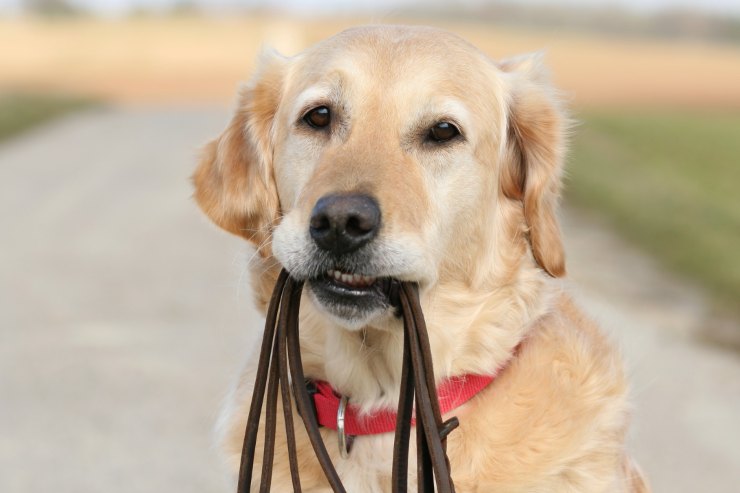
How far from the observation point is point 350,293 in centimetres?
353

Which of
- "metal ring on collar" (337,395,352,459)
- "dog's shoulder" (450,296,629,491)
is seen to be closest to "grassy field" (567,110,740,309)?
"dog's shoulder" (450,296,629,491)

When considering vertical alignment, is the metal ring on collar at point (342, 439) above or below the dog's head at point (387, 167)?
below

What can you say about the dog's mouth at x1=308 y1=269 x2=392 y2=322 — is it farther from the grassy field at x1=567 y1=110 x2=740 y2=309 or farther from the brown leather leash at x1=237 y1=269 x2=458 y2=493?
the grassy field at x1=567 y1=110 x2=740 y2=309

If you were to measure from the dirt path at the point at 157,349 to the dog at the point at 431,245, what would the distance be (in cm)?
42

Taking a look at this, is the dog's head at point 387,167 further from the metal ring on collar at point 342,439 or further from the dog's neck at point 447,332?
the metal ring on collar at point 342,439

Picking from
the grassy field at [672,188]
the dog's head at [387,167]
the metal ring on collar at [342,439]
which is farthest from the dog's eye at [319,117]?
the grassy field at [672,188]

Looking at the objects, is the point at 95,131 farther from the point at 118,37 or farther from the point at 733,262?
the point at 118,37

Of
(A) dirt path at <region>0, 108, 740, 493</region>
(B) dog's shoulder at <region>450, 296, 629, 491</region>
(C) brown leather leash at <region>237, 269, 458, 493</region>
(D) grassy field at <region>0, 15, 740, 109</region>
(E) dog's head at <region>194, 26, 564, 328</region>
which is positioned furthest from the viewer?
(D) grassy field at <region>0, 15, 740, 109</region>

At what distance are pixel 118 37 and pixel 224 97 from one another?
22507mm

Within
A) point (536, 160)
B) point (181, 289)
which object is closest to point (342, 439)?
point (536, 160)

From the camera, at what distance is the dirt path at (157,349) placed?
20.5 ft

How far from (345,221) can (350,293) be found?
0.28 metres

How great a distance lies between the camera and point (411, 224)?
3.53 metres

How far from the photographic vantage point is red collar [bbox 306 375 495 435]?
3.87 metres
